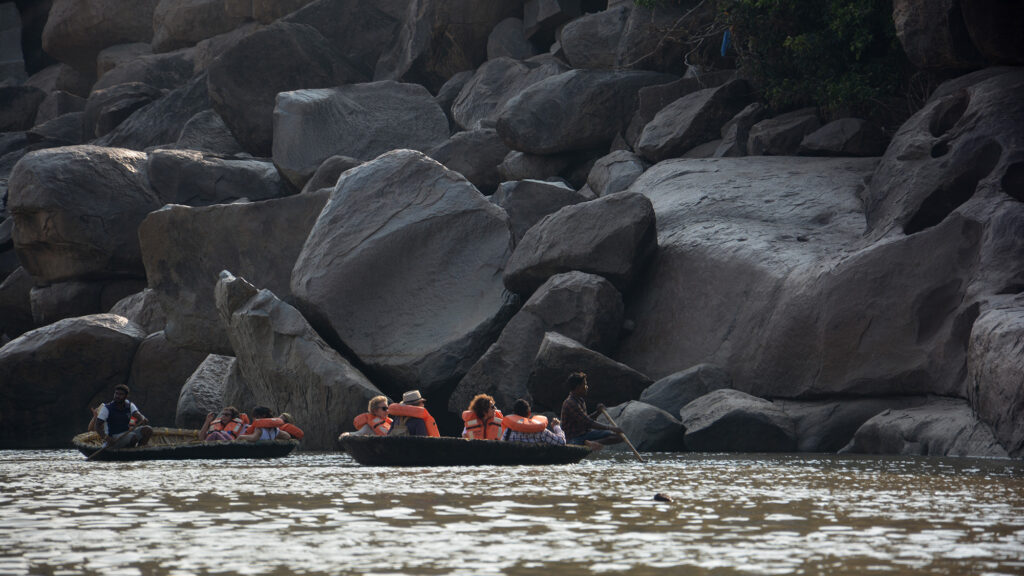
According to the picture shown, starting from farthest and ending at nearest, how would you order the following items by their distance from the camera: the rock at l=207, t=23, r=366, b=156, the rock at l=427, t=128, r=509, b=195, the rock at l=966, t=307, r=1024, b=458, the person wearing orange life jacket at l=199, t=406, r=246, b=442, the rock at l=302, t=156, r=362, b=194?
the rock at l=207, t=23, r=366, b=156 < the rock at l=427, t=128, r=509, b=195 < the rock at l=302, t=156, r=362, b=194 < the person wearing orange life jacket at l=199, t=406, r=246, b=442 < the rock at l=966, t=307, r=1024, b=458

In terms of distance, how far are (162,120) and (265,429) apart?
99.4ft

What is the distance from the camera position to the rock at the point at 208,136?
4641cm

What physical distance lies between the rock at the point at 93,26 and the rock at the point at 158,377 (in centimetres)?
3488

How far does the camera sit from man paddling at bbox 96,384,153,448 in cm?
2112

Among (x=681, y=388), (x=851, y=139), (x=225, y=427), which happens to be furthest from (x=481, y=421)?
(x=851, y=139)

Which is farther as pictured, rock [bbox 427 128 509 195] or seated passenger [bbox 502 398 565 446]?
rock [bbox 427 128 509 195]

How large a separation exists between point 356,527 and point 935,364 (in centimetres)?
1335

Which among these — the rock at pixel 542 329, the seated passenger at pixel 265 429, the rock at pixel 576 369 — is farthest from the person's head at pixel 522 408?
the seated passenger at pixel 265 429

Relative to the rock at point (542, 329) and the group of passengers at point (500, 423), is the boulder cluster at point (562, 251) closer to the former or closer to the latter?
the rock at point (542, 329)

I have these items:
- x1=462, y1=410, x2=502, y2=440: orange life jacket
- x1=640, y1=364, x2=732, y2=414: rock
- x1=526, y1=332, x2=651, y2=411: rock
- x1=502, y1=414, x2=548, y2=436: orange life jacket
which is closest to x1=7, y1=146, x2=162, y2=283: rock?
x1=526, y1=332, x2=651, y2=411: rock

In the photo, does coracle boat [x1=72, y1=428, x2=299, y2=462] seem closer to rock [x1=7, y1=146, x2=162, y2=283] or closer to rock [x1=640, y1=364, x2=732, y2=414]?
rock [x1=640, y1=364, x2=732, y2=414]

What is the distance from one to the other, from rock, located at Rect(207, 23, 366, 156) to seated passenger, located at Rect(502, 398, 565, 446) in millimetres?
28890

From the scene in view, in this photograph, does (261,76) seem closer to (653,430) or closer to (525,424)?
(653,430)

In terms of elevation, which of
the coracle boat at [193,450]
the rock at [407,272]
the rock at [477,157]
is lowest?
the coracle boat at [193,450]
